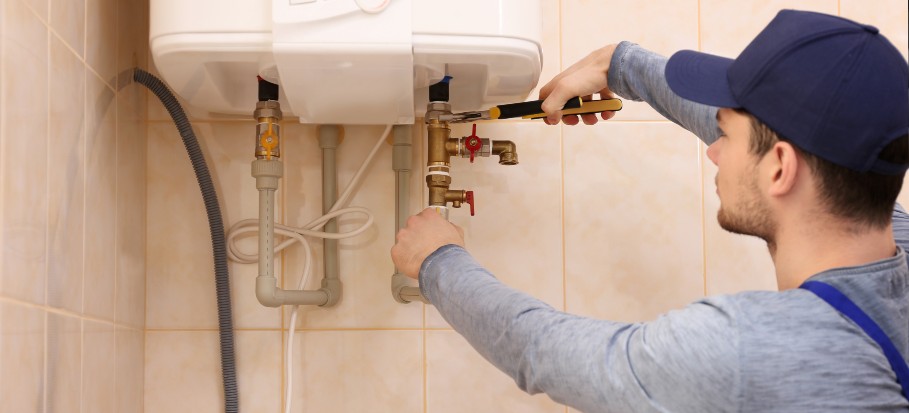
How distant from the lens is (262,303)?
54.1 inches

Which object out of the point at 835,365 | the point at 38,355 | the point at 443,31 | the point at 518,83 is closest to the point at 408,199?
the point at 518,83

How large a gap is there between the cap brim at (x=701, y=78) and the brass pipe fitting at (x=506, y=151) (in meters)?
0.36

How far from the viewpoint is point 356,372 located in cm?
150

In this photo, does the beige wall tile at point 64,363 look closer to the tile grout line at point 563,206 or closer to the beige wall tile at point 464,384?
the beige wall tile at point 464,384

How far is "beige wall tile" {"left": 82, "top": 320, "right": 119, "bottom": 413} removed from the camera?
122 cm

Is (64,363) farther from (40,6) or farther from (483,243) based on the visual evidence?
(483,243)

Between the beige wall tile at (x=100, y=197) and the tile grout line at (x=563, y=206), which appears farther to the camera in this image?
the tile grout line at (x=563, y=206)

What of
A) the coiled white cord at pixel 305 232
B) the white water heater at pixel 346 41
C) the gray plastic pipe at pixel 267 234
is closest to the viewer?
the white water heater at pixel 346 41

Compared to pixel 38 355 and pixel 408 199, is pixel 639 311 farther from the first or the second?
pixel 38 355

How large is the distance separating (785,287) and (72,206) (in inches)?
34.0

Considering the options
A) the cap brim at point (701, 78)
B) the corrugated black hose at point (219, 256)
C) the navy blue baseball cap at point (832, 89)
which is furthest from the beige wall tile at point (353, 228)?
the navy blue baseball cap at point (832, 89)

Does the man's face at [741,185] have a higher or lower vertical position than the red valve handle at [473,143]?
lower

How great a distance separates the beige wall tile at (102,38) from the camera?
1244mm

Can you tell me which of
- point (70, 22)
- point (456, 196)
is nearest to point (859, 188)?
point (456, 196)
